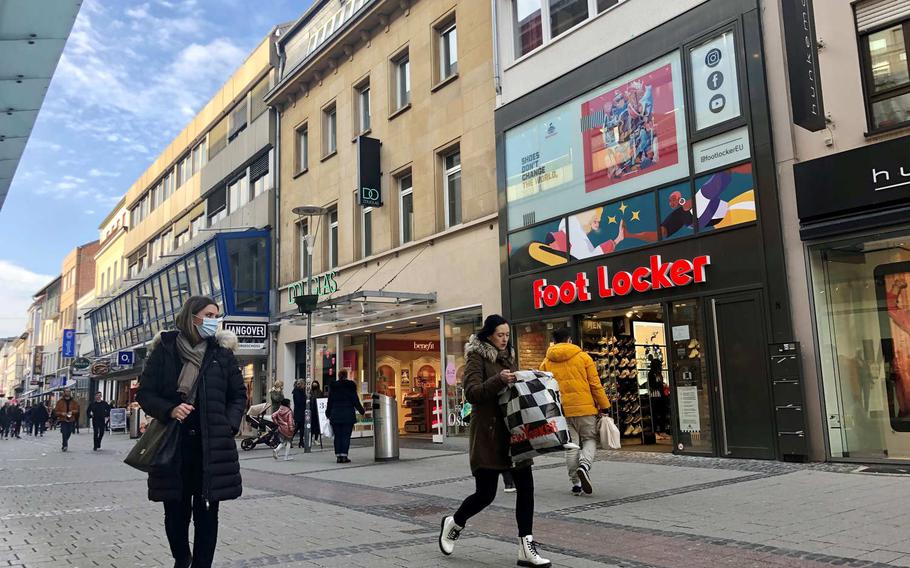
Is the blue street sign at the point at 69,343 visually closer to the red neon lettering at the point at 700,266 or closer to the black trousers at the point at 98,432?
the black trousers at the point at 98,432

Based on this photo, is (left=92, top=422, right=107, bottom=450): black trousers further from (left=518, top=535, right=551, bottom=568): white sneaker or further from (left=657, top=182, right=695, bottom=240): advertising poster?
(left=518, top=535, right=551, bottom=568): white sneaker

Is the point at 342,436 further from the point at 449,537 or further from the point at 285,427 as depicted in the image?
the point at 449,537

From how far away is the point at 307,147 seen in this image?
84.5 feet

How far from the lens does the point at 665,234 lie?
12.6 metres

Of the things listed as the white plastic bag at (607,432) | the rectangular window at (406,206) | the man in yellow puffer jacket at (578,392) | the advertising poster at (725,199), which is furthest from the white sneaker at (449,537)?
the rectangular window at (406,206)

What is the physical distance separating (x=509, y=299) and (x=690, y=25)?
630 cm

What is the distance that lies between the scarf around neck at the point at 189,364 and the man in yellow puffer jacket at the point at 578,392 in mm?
5025

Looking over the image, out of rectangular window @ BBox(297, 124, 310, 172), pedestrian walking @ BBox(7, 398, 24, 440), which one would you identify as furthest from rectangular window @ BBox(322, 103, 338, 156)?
pedestrian walking @ BBox(7, 398, 24, 440)

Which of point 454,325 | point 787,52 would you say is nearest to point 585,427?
point 787,52

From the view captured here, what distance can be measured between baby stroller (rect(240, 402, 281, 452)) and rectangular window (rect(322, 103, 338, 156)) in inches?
342

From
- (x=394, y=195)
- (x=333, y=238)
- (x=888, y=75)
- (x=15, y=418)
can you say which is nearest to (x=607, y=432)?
(x=888, y=75)

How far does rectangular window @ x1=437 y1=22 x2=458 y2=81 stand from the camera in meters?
18.9

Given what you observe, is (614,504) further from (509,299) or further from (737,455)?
(509,299)

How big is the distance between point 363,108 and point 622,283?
12329 mm
